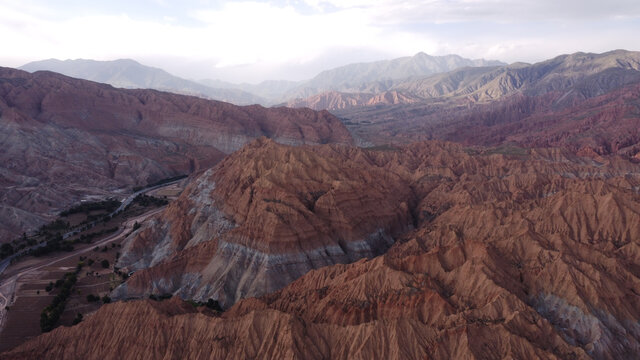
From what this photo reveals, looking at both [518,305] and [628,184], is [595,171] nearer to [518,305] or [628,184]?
[628,184]

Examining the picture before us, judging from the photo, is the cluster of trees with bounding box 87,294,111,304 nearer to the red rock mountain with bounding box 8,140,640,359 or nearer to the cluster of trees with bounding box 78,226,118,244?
the red rock mountain with bounding box 8,140,640,359

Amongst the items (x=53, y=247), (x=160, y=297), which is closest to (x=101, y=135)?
(x=53, y=247)

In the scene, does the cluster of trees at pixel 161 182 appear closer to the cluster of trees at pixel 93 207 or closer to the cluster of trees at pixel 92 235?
the cluster of trees at pixel 93 207

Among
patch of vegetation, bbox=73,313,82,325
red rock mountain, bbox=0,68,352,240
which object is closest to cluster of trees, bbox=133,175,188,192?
red rock mountain, bbox=0,68,352,240

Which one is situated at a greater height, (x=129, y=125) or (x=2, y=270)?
(x=129, y=125)

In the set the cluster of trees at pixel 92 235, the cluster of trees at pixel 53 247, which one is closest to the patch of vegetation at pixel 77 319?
the cluster of trees at pixel 53 247

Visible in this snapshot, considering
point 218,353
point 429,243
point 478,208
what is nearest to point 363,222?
point 429,243
